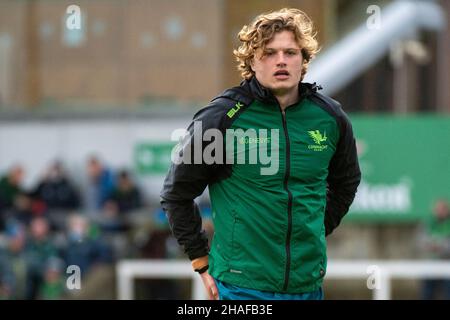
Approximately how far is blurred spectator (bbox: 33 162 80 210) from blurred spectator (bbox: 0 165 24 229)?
0.32 metres

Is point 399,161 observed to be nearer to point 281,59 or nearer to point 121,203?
point 121,203

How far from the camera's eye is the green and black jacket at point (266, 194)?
4.31m

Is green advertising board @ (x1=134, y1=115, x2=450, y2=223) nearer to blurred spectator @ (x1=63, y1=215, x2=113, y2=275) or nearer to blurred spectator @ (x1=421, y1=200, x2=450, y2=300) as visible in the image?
blurred spectator @ (x1=421, y1=200, x2=450, y2=300)

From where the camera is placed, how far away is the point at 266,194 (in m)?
4.34

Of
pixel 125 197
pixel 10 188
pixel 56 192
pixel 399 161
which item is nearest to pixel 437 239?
pixel 399 161

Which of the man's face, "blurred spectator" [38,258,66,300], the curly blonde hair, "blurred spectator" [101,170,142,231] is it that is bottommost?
"blurred spectator" [38,258,66,300]

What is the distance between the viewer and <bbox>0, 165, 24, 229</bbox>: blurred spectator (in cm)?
1513

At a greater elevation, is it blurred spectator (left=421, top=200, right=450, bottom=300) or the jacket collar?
the jacket collar

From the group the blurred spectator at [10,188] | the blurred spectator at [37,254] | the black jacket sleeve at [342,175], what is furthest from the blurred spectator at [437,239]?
the black jacket sleeve at [342,175]

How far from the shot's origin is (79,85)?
1753 centimetres

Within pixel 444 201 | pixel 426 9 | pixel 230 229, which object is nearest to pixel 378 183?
pixel 444 201

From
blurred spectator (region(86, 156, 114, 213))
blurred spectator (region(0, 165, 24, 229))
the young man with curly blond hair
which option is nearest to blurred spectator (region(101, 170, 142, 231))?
blurred spectator (region(86, 156, 114, 213))

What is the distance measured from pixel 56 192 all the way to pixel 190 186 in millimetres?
11124
